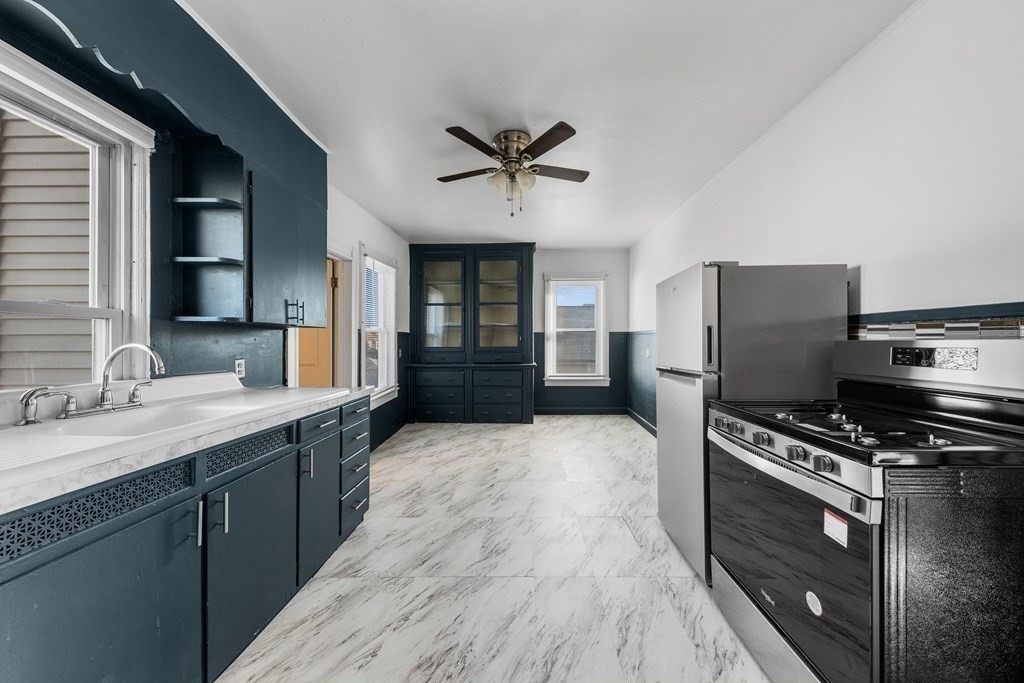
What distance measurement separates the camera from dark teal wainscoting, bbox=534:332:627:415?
21.8 feet

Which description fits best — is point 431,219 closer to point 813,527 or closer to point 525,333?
point 525,333

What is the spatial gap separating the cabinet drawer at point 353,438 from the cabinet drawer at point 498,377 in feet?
10.7

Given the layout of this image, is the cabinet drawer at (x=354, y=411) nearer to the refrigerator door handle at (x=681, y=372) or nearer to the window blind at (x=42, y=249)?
the window blind at (x=42, y=249)

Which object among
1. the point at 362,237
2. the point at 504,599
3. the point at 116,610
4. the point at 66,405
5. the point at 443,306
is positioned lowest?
the point at 504,599

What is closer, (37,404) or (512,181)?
(37,404)

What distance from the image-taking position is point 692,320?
2.23 meters

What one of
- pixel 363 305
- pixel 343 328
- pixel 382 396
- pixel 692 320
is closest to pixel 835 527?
→ pixel 692 320

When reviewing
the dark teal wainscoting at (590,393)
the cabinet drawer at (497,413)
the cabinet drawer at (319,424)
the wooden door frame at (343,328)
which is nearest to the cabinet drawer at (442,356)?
the cabinet drawer at (497,413)

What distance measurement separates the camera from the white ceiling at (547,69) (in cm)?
179

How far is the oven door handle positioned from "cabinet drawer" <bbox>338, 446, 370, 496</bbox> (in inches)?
79.9

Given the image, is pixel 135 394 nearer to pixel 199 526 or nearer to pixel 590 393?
pixel 199 526

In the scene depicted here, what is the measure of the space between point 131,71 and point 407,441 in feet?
13.7

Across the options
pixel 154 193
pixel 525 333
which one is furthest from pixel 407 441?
pixel 154 193

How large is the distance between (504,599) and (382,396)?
339 cm
